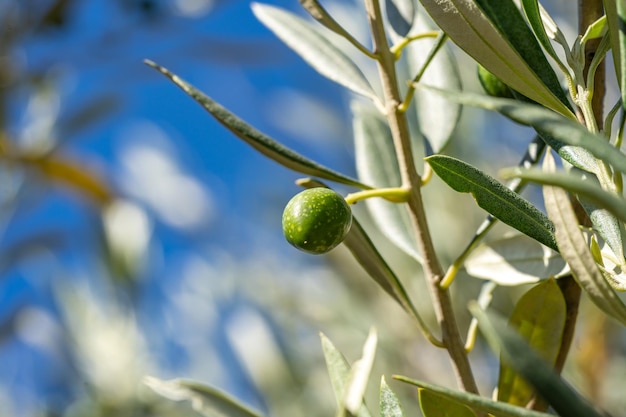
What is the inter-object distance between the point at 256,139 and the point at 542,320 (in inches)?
11.1

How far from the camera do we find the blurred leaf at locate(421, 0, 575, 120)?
1.78ft

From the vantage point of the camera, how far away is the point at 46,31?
269cm

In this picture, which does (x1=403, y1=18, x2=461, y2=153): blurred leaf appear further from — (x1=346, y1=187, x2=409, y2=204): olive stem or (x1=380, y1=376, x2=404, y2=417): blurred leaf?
(x1=380, y1=376, x2=404, y2=417): blurred leaf

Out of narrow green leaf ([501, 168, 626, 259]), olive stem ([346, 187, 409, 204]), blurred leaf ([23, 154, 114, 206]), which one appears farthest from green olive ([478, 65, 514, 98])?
blurred leaf ([23, 154, 114, 206])

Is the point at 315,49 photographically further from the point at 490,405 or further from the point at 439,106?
the point at 490,405

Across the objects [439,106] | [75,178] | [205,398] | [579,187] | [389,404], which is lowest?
[75,178]

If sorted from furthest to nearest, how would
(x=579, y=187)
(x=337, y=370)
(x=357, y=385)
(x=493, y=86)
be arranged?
(x=493, y=86) < (x=337, y=370) < (x=357, y=385) < (x=579, y=187)

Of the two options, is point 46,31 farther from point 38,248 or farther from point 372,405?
point 372,405

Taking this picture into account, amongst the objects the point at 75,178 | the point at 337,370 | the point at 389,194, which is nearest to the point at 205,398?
the point at 337,370

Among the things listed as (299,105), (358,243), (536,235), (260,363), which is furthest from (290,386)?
(536,235)

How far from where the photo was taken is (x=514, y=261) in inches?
29.6

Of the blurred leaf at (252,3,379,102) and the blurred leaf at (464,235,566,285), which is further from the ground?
the blurred leaf at (252,3,379,102)

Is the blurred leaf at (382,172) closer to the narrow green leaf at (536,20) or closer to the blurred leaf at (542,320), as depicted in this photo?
the blurred leaf at (542,320)

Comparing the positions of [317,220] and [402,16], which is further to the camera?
[402,16]
